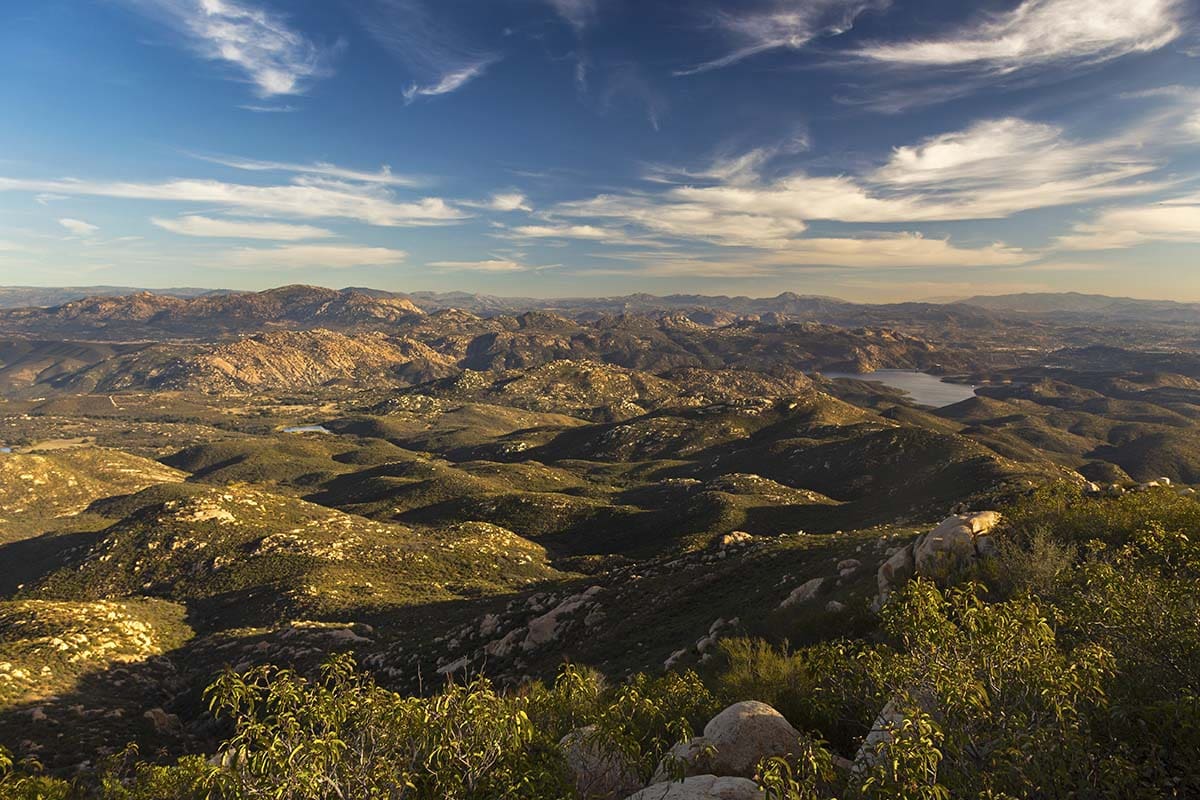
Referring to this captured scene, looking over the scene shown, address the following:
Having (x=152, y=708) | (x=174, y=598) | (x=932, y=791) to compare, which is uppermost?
(x=932, y=791)

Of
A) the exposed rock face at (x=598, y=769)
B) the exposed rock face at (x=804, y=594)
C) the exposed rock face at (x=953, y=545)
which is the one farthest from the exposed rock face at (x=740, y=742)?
the exposed rock face at (x=804, y=594)

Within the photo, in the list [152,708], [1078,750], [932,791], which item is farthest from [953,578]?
[152,708]

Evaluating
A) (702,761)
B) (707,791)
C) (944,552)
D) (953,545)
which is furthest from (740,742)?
(953,545)

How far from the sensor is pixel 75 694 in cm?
6356

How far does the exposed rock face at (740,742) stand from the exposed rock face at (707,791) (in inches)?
61.0

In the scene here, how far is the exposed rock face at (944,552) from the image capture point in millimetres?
33969

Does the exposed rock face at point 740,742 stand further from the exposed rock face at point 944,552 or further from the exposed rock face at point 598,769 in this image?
the exposed rock face at point 944,552

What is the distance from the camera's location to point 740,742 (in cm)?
1512

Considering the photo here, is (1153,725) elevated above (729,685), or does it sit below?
above

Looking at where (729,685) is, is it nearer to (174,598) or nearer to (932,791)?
(932,791)

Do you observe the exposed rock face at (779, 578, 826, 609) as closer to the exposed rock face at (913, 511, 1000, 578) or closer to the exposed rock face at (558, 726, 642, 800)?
the exposed rock face at (913, 511, 1000, 578)

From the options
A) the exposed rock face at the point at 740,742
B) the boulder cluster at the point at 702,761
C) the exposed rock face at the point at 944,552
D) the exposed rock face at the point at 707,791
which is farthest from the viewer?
the exposed rock face at the point at 944,552

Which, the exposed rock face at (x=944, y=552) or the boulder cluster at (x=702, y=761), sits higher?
the boulder cluster at (x=702, y=761)

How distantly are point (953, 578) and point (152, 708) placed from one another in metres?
88.3
